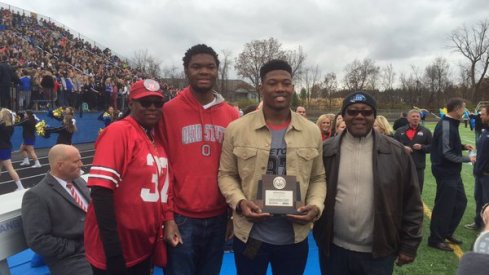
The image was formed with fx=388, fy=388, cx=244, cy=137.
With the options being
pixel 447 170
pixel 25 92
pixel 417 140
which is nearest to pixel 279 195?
pixel 447 170

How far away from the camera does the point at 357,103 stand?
2.73 meters

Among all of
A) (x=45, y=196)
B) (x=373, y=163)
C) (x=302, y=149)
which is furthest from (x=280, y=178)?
(x=45, y=196)

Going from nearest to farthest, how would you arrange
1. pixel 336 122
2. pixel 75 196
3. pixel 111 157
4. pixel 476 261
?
pixel 476 261 < pixel 111 157 < pixel 75 196 < pixel 336 122

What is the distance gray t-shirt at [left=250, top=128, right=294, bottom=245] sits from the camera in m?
2.62

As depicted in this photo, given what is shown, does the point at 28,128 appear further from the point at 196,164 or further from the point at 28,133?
the point at 196,164

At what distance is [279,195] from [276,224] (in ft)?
0.86

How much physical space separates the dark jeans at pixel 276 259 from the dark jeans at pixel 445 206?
360 cm

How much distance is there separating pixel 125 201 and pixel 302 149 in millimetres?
1214

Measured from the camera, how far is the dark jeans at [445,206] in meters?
5.39

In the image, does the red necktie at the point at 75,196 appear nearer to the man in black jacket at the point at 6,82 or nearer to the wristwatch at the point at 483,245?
the wristwatch at the point at 483,245

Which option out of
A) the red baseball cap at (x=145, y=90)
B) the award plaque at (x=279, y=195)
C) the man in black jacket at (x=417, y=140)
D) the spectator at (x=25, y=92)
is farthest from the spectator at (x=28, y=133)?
the award plaque at (x=279, y=195)

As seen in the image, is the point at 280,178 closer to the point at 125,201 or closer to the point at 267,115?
the point at 267,115

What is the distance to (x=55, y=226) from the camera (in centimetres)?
326

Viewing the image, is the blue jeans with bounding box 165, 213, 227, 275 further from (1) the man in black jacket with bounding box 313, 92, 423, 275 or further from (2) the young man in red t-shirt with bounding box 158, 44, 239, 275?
(1) the man in black jacket with bounding box 313, 92, 423, 275
